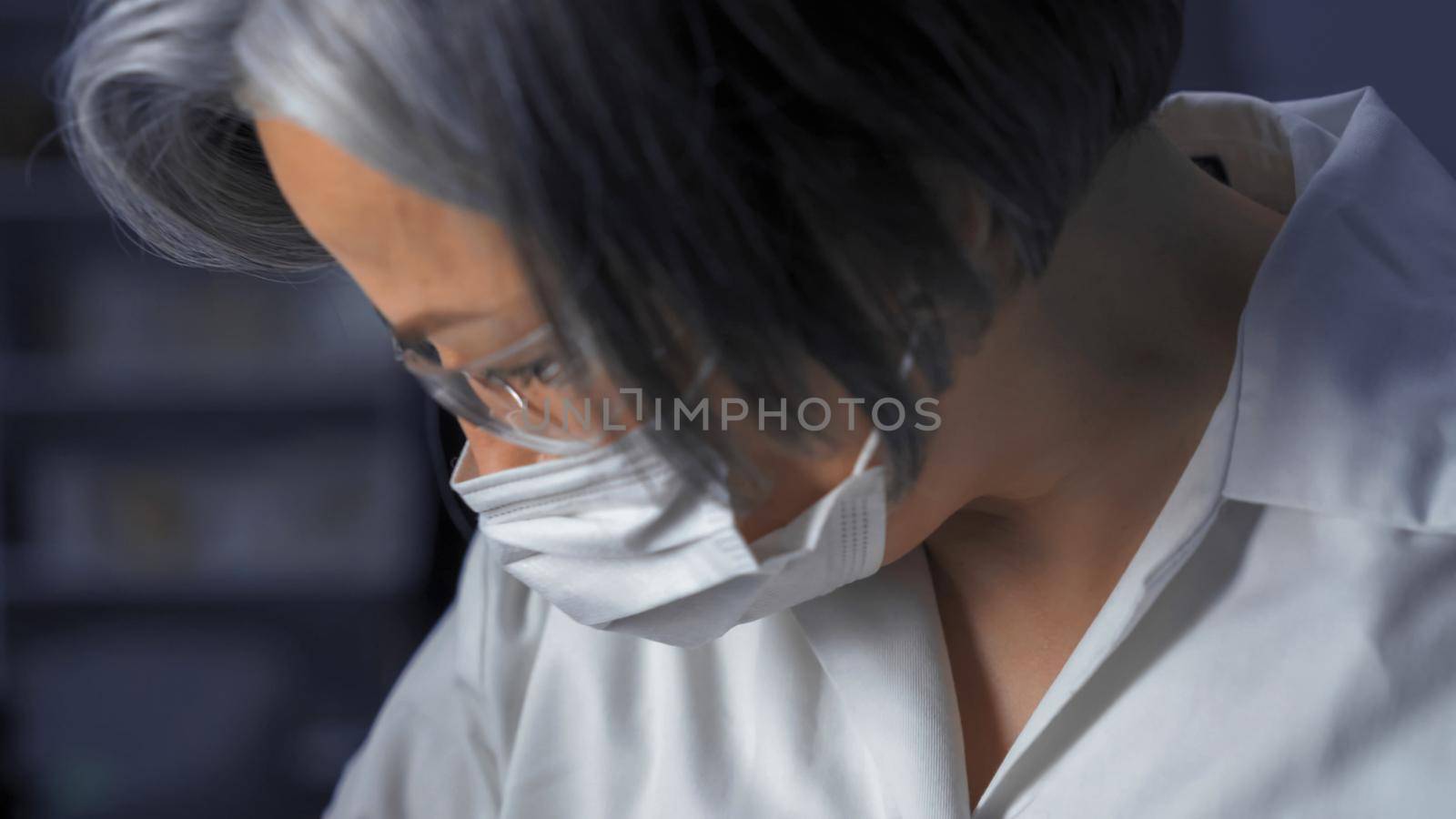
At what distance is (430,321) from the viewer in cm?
52

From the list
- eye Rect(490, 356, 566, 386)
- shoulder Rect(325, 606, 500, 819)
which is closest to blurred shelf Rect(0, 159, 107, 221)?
shoulder Rect(325, 606, 500, 819)

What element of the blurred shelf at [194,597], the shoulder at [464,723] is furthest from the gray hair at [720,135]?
the blurred shelf at [194,597]

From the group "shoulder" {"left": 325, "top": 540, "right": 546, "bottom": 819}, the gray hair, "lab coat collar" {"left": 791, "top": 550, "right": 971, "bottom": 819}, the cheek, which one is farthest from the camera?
"shoulder" {"left": 325, "top": 540, "right": 546, "bottom": 819}

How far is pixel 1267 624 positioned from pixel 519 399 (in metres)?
0.44

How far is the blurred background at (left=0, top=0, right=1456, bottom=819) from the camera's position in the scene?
222 centimetres

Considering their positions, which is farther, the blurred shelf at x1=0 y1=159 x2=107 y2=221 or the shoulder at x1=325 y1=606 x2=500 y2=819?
the blurred shelf at x1=0 y1=159 x2=107 y2=221

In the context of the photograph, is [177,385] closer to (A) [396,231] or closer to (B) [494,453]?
(B) [494,453]

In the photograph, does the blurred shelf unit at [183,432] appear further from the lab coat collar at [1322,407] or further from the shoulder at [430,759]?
the lab coat collar at [1322,407]

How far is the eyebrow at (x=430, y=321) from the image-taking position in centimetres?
51

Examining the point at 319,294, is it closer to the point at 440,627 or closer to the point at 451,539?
the point at 451,539

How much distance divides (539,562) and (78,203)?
1.96 meters

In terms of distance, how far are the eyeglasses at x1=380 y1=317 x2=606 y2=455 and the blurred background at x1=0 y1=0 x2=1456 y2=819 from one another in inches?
64.2

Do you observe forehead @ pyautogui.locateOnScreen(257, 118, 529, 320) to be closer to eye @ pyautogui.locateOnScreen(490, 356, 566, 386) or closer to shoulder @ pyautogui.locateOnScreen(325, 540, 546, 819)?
eye @ pyautogui.locateOnScreen(490, 356, 566, 386)

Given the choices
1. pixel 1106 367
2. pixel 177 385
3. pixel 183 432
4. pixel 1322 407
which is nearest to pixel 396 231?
pixel 1106 367
